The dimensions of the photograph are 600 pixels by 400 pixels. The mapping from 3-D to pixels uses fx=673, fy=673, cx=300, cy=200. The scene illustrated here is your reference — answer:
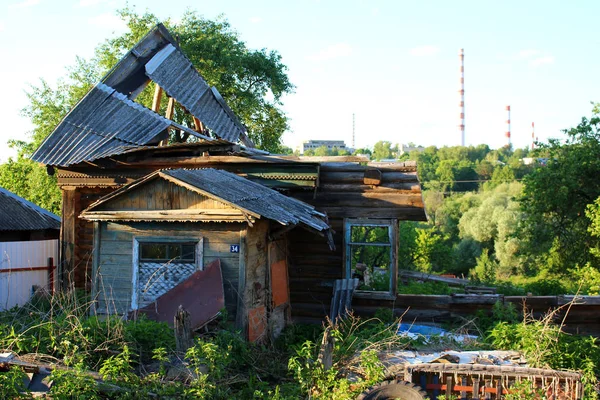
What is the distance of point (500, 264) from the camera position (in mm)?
46438

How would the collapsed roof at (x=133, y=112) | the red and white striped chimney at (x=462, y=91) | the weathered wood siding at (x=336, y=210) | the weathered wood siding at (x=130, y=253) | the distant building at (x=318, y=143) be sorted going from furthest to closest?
the distant building at (x=318, y=143) → the red and white striped chimney at (x=462, y=91) → the collapsed roof at (x=133, y=112) → the weathered wood siding at (x=336, y=210) → the weathered wood siding at (x=130, y=253)

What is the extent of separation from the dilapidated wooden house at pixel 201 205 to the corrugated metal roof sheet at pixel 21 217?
1937 millimetres

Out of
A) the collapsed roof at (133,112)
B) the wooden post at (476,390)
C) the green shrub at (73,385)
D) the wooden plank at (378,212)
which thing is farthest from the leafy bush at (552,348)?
the collapsed roof at (133,112)

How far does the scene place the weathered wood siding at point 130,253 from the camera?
1082 centimetres

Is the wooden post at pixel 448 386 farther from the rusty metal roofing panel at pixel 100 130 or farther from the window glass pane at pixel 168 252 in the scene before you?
the rusty metal roofing panel at pixel 100 130

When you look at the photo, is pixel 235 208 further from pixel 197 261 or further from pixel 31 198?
pixel 31 198

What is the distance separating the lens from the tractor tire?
26.6 feet

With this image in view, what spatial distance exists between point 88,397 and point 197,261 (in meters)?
3.82

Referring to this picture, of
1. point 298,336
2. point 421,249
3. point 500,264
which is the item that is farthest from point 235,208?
point 500,264

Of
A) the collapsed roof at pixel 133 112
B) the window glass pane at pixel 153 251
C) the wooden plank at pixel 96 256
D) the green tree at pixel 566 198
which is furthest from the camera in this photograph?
the green tree at pixel 566 198

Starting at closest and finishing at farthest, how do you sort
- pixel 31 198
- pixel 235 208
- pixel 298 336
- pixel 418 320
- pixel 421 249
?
pixel 235 208 → pixel 298 336 → pixel 418 320 → pixel 31 198 → pixel 421 249

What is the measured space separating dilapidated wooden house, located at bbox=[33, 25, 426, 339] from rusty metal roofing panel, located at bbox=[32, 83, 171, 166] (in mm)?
31

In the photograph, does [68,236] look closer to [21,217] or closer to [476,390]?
[21,217]

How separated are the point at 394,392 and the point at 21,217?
36.3 ft
